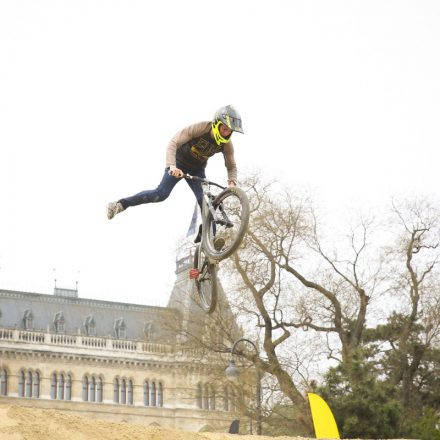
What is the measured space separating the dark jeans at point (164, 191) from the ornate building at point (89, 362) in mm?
82350

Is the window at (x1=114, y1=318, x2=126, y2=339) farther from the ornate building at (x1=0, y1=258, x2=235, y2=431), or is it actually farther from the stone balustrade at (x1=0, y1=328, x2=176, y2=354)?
the stone balustrade at (x1=0, y1=328, x2=176, y2=354)

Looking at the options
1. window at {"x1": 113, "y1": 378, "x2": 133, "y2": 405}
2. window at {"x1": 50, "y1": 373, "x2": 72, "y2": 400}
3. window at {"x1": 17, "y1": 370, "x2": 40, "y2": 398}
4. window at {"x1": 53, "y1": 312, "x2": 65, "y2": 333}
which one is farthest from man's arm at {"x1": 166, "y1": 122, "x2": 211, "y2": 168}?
window at {"x1": 113, "y1": 378, "x2": 133, "y2": 405}

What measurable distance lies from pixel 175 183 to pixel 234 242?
1804 mm

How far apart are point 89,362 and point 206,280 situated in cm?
9024

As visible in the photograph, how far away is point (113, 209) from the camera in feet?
60.4

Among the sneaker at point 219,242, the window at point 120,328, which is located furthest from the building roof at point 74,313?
the sneaker at point 219,242

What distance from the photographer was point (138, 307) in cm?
11475

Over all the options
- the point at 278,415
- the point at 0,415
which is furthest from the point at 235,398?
the point at 0,415

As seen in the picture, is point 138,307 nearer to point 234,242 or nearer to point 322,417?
point 322,417

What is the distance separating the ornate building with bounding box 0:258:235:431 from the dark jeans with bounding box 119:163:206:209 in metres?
82.4

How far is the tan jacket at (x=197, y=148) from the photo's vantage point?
1766cm

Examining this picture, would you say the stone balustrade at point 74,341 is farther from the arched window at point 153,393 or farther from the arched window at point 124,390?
the arched window at point 153,393

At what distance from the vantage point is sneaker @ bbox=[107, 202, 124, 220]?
18.4 m

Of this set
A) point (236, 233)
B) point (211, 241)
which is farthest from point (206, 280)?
point (236, 233)
